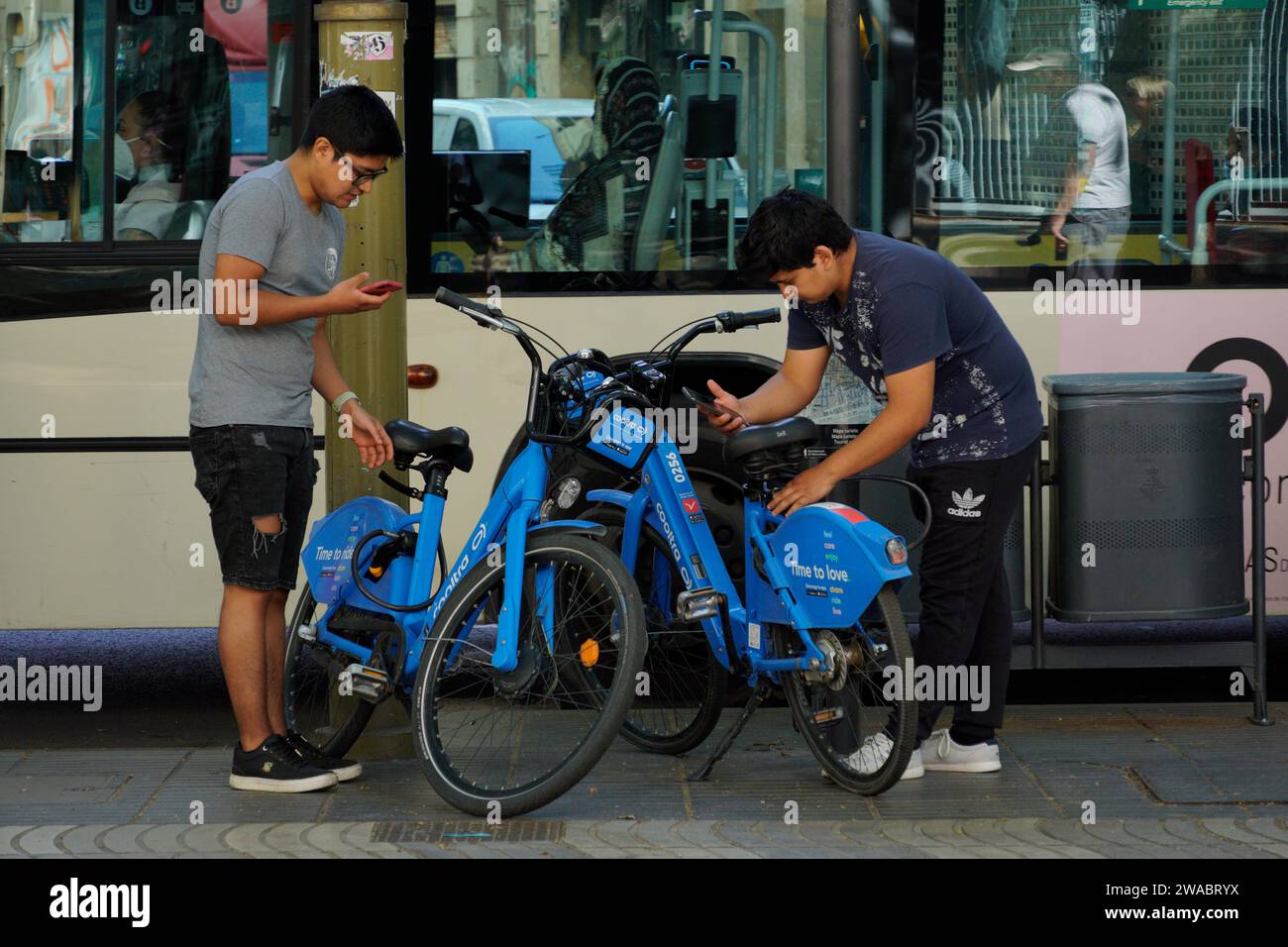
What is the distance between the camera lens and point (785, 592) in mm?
4770

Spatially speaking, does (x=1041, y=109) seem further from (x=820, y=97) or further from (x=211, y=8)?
(x=211, y=8)

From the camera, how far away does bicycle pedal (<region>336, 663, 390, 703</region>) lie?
4.91 meters

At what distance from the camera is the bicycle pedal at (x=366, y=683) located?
4.91 meters

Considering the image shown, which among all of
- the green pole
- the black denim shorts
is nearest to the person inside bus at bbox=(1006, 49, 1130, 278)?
the green pole

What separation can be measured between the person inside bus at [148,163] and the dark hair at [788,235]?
233 cm

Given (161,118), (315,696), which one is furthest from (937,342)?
(161,118)

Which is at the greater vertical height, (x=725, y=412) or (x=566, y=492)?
(x=725, y=412)

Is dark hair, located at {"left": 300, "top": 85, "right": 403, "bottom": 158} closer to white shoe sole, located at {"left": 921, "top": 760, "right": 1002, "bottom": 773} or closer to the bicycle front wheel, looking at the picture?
the bicycle front wheel

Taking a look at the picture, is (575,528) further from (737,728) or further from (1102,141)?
(1102,141)

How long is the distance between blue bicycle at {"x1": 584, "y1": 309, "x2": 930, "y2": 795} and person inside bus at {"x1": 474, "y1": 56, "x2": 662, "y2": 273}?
3.58 ft

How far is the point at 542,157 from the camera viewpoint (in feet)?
19.8

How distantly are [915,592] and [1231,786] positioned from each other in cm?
122

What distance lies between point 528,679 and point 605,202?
2072mm

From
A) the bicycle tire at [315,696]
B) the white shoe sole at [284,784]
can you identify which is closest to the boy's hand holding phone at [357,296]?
the bicycle tire at [315,696]
